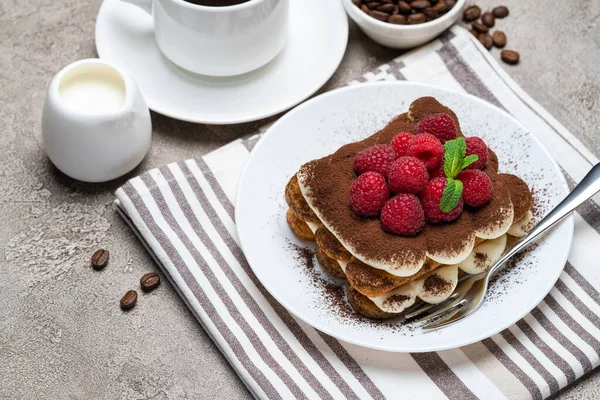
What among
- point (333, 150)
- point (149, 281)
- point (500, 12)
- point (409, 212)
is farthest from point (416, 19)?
point (149, 281)

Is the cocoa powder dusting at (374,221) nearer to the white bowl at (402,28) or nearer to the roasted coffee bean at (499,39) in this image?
the white bowl at (402,28)

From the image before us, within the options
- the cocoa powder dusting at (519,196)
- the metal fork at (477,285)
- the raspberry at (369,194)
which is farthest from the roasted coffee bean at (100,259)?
the cocoa powder dusting at (519,196)

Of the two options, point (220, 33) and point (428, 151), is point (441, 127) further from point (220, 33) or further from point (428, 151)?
point (220, 33)

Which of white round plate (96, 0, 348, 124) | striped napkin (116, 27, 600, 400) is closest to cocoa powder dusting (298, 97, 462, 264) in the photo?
striped napkin (116, 27, 600, 400)

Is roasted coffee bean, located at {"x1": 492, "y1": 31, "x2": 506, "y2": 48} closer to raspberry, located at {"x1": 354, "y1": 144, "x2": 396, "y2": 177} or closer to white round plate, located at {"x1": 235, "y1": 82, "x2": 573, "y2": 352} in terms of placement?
white round plate, located at {"x1": 235, "y1": 82, "x2": 573, "y2": 352}

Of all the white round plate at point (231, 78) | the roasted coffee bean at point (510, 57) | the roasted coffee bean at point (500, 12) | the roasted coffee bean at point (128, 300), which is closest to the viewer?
the roasted coffee bean at point (128, 300)

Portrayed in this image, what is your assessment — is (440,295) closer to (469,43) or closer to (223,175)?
(223,175)
